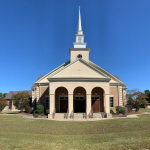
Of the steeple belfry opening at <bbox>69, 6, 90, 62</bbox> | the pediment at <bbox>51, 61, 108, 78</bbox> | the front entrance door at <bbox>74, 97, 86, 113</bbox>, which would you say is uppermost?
the steeple belfry opening at <bbox>69, 6, 90, 62</bbox>

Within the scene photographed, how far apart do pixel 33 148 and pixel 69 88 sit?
50.9ft

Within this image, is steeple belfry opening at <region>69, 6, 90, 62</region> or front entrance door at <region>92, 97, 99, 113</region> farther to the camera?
steeple belfry opening at <region>69, 6, 90, 62</region>

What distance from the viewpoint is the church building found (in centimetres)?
2237

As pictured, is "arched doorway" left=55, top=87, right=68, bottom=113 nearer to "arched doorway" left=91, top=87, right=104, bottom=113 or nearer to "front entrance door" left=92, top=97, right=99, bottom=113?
"front entrance door" left=92, top=97, right=99, bottom=113

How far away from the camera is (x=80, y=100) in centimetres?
2564

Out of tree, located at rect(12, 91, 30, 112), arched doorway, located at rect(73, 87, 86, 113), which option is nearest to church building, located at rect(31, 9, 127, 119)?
arched doorway, located at rect(73, 87, 86, 113)

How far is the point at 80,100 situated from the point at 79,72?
5062 millimetres

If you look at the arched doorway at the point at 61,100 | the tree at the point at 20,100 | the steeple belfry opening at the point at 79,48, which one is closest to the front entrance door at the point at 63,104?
the arched doorway at the point at 61,100

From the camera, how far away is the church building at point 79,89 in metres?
22.4

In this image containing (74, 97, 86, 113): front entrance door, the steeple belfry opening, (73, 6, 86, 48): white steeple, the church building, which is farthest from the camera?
(73, 6, 86, 48): white steeple

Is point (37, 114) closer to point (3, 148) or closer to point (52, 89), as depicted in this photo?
point (52, 89)

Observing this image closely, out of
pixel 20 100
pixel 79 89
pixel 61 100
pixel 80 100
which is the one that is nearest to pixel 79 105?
pixel 80 100

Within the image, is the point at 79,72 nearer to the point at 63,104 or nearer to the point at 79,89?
the point at 79,89

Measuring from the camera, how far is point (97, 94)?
26.0 m
